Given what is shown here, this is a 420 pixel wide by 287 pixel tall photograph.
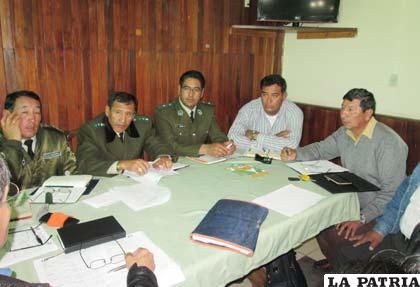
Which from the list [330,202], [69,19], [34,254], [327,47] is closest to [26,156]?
[34,254]

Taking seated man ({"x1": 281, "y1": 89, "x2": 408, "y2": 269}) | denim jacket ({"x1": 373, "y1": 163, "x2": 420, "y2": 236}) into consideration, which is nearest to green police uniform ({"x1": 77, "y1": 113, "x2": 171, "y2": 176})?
seated man ({"x1": 281, "y1": 89, "x2": 408, "y2": 269})

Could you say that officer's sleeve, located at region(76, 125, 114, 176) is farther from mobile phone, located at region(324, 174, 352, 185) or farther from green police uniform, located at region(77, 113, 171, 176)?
mobile phone, located at region(324, 174, 352, 185)

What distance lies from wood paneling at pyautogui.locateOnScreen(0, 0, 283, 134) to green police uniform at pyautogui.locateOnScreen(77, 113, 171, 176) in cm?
63

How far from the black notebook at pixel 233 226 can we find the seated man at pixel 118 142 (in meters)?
0.69

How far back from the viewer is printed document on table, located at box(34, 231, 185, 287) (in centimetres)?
106

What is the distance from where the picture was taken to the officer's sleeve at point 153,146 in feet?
8.55

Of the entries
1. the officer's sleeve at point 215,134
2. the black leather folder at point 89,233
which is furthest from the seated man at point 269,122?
the black leather folder at point 89,233

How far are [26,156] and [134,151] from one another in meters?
0.76

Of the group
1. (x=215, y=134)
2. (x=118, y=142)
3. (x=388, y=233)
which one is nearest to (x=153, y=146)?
(x=118, y=142)

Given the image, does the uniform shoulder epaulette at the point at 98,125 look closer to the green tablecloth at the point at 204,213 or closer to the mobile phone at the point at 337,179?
the green tablecloth at the point at 204,213

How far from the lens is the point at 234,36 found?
147 inches

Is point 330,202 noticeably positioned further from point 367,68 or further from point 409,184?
point 367,68

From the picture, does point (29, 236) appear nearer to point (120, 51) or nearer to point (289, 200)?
point (289, 200)

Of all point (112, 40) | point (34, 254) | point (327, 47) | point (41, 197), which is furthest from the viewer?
point (327, 47)
